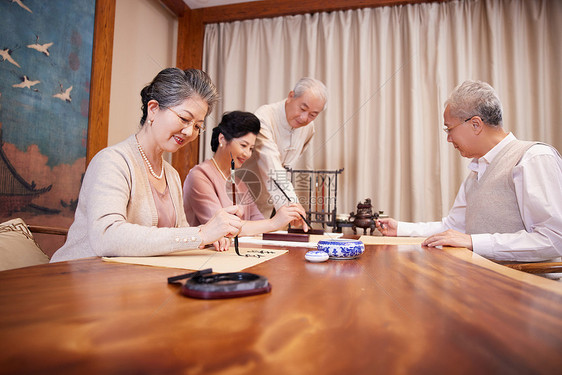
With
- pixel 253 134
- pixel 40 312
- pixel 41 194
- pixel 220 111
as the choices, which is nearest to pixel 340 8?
pixel 220 111

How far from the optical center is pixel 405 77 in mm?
3549

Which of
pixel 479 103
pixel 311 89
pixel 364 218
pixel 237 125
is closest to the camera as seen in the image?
pixel 479 103

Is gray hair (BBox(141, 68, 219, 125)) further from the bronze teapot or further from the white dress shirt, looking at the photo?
the bronze teapot

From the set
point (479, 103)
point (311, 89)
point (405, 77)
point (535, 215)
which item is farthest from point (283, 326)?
point (405, 77)

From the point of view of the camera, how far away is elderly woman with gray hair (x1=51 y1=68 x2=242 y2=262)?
100 centimetres

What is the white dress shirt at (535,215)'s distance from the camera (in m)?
1.39

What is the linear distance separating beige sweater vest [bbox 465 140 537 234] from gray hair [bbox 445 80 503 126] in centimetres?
15

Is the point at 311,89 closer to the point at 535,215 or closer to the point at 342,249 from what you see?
the point at 535,215

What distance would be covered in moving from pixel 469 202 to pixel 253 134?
121cm

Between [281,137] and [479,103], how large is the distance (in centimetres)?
142

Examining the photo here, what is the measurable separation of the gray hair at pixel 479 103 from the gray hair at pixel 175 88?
3.95 ft

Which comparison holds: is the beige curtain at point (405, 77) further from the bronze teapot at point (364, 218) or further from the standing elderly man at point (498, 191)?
the standing elderly man at point (498, 191)

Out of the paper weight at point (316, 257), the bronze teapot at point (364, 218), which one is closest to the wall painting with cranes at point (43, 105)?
the paper weight at point (316, 257)

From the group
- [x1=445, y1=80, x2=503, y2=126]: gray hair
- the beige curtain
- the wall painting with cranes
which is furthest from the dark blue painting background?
[x1=445, y1=80, x2=503, y2=126]: gray hair
